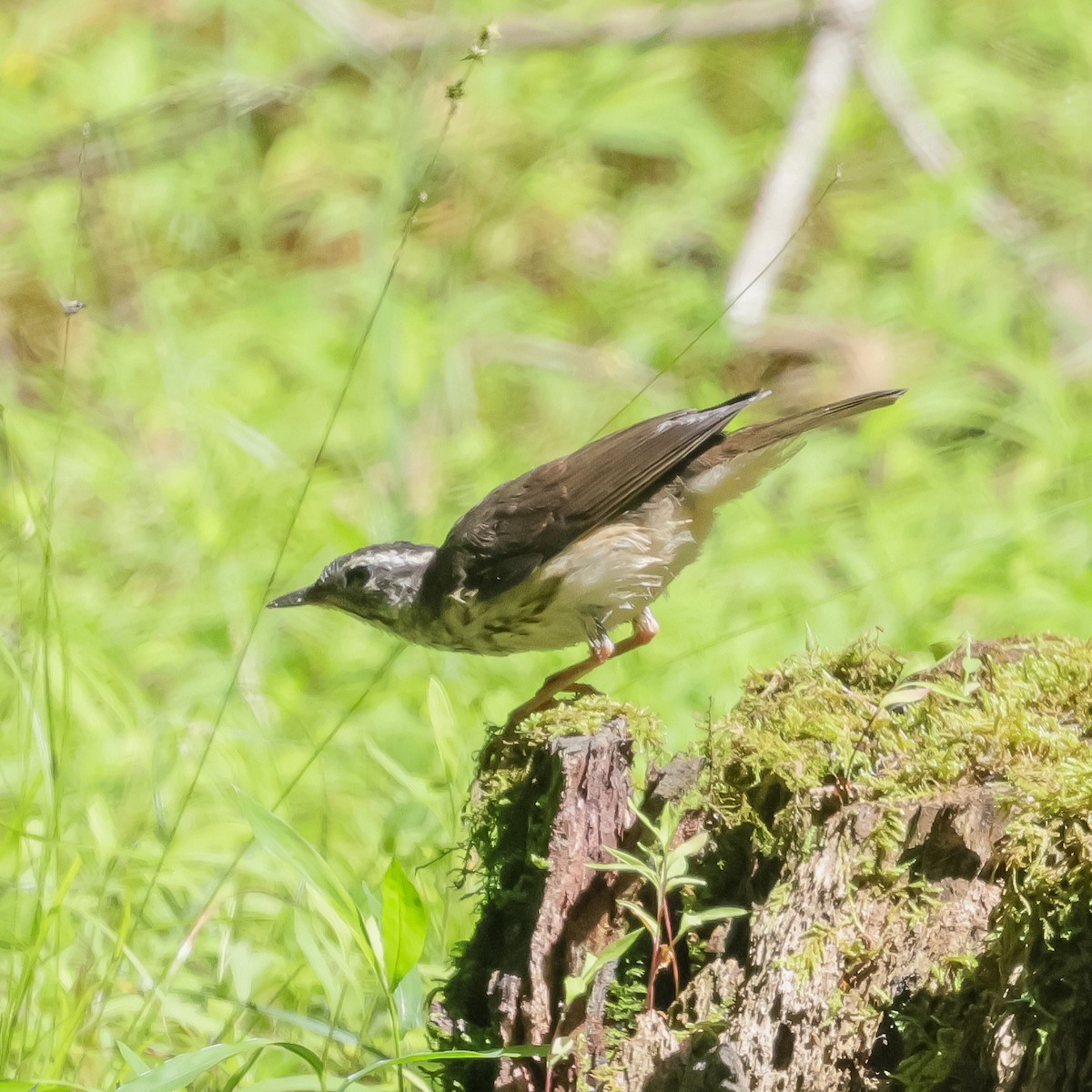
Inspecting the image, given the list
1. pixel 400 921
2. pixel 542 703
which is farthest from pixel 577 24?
pixel 400 921

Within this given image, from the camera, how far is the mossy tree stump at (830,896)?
6.29 feet

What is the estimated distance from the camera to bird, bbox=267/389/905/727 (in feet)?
13.1

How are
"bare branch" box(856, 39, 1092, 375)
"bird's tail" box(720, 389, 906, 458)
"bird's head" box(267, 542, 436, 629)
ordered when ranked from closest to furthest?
"bird's tail" box(720, 389, 906, 458)
"bird's head" box(267, 542, 436, 629)
"bare branch" box(856, 39, 1092, 375)

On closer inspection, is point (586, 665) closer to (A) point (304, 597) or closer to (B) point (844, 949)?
(A) point (304, 597)

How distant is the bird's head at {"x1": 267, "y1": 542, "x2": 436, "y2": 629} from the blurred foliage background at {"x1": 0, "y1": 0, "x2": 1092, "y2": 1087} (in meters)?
0.46

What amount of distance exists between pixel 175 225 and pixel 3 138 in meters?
1.18

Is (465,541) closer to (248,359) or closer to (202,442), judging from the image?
(202,442)

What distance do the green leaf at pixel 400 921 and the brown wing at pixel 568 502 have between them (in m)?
1.83

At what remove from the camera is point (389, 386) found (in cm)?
528

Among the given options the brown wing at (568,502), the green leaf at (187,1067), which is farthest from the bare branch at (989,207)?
the green leaf at (187,1067)

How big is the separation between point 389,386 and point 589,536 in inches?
61.2

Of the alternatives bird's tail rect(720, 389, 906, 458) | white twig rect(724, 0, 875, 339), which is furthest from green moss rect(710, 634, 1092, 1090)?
white twig rect(724, 0, 875, 339)

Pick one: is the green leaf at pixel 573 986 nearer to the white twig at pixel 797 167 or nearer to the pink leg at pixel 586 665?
the pink leg at pixel 586 665

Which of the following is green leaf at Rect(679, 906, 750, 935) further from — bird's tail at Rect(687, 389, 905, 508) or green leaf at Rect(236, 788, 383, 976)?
bird's tail at Rect(687, 389, 905, 508)
